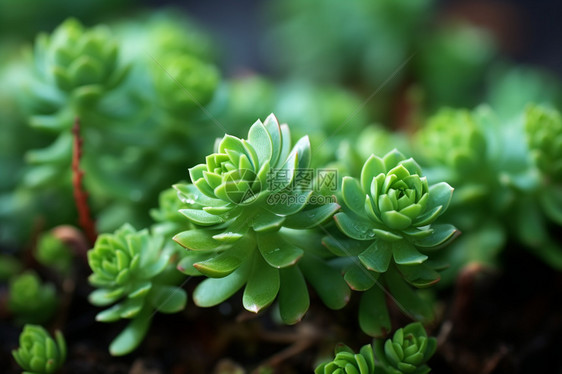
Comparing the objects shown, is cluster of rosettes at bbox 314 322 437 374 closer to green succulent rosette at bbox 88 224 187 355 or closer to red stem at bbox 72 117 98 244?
green succulent rosette at bbox 88 224 187 355

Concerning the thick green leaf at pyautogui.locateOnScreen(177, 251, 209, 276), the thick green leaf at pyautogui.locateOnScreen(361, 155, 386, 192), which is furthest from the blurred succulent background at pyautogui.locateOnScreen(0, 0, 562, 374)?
the thick green leaf at pyautogui.locateOnScreen(361, 155, 386, 192)

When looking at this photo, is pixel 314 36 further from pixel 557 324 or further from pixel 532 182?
pixel 557 324

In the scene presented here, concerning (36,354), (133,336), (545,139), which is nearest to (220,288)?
(133,336)

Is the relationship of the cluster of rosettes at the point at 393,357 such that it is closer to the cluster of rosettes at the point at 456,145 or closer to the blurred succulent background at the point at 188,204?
the blurred succulent background at the point at 188,204

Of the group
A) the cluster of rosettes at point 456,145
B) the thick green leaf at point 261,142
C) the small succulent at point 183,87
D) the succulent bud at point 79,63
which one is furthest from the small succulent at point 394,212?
the succulent bud at point 79,63

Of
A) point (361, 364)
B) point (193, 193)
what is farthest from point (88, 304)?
point (361, 364)

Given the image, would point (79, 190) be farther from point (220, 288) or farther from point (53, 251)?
point (220, 288)
